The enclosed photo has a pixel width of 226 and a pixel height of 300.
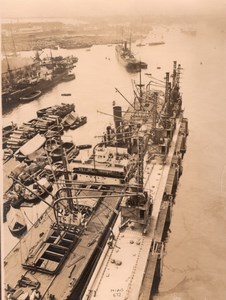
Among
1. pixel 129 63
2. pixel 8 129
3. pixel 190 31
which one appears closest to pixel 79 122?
pixel 8 129

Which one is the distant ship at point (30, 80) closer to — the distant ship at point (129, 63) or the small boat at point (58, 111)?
the small boat at point (58, 111)

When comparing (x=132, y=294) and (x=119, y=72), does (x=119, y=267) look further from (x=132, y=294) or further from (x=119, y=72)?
(x=119, y=72)

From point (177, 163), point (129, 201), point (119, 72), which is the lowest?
point (119, 72)

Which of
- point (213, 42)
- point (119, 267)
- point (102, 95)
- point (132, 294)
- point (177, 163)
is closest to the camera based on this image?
point (132, 294)

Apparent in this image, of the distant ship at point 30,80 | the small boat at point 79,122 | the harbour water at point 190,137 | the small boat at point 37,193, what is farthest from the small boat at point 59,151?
the distant ship at point 30,80

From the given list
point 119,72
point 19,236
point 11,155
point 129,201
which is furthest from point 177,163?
point 119,72

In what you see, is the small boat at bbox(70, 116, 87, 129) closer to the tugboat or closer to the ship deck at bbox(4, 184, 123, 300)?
the tugboat
